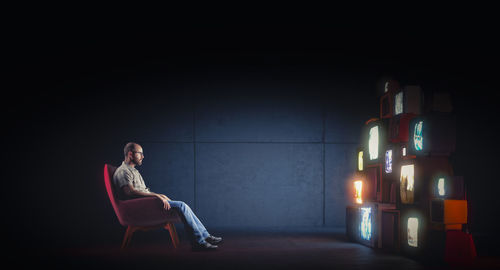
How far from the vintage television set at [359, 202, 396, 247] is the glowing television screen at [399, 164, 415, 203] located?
0.87 ft

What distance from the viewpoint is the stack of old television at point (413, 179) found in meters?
3.93

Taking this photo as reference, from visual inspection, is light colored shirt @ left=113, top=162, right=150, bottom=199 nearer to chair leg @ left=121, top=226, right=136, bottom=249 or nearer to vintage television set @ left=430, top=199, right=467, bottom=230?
chair leg @ left=121, top=226, right=136, bottom=249

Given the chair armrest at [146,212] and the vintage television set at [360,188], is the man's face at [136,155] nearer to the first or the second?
the chair armrest at [146,212]

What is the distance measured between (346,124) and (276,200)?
1.82 meters

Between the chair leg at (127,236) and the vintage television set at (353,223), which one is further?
the vintage television set at (353,223)

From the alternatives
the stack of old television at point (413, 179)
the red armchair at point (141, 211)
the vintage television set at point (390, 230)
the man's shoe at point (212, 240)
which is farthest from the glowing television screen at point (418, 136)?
the red armchair at point (141, 211)

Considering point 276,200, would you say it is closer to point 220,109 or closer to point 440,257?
point 220,109

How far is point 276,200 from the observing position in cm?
694

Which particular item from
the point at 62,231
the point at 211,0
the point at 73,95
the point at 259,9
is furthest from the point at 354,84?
the point at 62,231

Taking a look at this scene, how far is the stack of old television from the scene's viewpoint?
3.93 m

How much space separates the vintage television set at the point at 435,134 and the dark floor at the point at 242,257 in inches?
43.0

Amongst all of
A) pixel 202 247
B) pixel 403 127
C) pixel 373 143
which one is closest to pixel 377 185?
pixel 373 143

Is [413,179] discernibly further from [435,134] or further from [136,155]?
[136,155]

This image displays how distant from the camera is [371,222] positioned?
15.7ft
